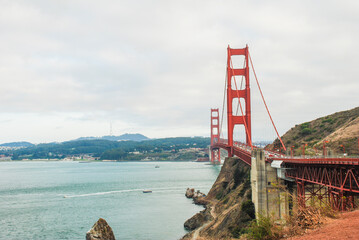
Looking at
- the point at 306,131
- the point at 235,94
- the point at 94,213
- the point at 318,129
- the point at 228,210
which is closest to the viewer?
the point at 228,210

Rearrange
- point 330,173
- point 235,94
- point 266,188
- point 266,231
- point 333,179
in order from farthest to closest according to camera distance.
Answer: point 235,94
point 266,188
point 333,179
point 330,173
point 266,231

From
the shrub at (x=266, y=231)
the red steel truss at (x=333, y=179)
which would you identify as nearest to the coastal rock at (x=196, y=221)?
the red steel truss at (x=333, y=179)

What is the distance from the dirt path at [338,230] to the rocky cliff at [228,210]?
48.3ft

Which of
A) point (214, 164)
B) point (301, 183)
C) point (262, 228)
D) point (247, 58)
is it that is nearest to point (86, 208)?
point (247, 58)

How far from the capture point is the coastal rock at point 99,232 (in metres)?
31.1

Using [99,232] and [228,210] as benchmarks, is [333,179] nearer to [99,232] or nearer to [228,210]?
[228,210]

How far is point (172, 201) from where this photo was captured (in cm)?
5831

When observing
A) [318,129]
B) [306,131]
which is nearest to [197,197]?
[306,131]

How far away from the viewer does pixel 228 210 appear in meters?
35.5

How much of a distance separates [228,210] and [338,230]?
82.1ft

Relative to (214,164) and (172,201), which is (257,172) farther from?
(214,164)

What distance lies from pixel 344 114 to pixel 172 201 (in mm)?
36570

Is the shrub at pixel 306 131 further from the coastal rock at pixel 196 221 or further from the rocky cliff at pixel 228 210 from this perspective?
the coastal rock at pixel 196 221

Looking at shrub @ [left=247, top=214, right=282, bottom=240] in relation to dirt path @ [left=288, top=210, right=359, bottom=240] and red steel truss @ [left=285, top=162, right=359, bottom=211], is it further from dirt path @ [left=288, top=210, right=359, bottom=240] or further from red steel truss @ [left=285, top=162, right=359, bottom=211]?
red steel truss @ [left=285, top=162, right=359, bottom=211]
